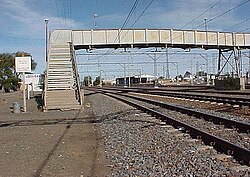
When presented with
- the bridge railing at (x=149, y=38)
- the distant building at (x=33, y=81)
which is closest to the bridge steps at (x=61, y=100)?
the bridge railing at (x=149, y=38)

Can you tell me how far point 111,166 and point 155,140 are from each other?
10.9 feet

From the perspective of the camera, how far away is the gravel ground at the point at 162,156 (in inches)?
283

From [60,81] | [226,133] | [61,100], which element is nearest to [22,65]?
[61,100]

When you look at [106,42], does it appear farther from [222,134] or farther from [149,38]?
[222,134]

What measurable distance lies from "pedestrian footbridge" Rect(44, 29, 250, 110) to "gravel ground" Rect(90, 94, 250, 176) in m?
18.3

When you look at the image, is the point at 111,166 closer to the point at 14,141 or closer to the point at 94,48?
the point at 14,141

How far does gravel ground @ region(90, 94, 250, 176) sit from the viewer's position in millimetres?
7188

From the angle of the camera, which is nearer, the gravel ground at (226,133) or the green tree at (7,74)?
the gravel ground at (226,133)

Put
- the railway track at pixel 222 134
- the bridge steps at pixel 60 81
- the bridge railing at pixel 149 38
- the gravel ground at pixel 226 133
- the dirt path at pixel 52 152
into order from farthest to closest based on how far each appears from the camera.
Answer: the bridge railing at pixel 149 38 → the bridge steps at pixel 60 81 → the gravel ground at pixel 226 133 → the railway track at pixel 222 134 → the dirt path at pixel 52 152

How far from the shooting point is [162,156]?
8.70 meters

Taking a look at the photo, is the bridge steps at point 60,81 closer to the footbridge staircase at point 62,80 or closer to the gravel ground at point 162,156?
the footbridge staircase at point 62,80

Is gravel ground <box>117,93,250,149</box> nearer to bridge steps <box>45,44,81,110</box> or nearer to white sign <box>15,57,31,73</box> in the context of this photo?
bridge steps <box>45,44,81,110</box>

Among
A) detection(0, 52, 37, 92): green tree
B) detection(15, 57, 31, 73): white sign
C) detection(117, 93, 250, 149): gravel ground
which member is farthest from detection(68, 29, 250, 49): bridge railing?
detection(0, 52, 37, 92): green tree

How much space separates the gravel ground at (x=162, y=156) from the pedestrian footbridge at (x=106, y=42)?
1830cm
